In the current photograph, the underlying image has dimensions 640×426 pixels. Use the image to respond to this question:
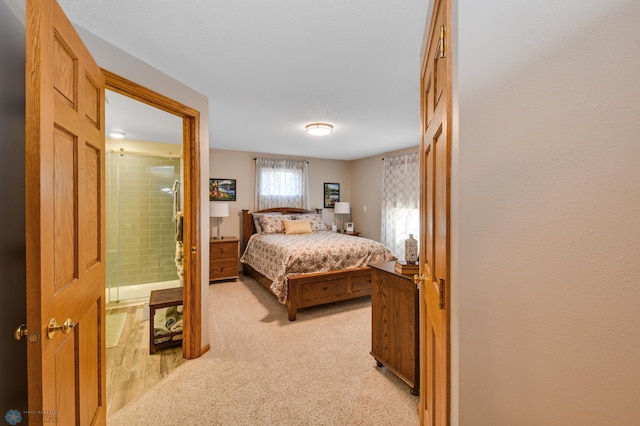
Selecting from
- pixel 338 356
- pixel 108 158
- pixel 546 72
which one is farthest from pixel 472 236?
pixel 108 158

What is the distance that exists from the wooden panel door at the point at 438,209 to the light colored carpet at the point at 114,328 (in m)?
2.88

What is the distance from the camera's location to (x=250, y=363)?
7.64 feet

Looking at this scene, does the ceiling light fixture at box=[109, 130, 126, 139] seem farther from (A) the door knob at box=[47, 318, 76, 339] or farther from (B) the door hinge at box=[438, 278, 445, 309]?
(B) the door hinge at box=[438, 278, 445, 309]

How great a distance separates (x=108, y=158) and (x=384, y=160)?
4739 millimetres

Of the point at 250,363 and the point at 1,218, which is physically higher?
the point at 1,218

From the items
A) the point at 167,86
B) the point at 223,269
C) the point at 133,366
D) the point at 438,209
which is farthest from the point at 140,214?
the point at 438,209

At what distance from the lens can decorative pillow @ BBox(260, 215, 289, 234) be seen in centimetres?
495

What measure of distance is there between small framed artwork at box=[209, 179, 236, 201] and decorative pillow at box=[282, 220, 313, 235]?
1206 millimetres

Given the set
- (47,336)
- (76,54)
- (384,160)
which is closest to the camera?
(47,336)

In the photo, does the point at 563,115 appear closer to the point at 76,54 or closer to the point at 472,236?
the point at 472,236

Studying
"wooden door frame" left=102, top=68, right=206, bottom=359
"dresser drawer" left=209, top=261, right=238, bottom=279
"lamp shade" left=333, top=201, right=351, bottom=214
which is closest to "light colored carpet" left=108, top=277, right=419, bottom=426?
"wooden door frame" left=102, top=68, right=206, bottom=359

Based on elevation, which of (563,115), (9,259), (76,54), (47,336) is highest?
(76,54)

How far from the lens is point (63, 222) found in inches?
42.4

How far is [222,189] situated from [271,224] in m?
1.19
